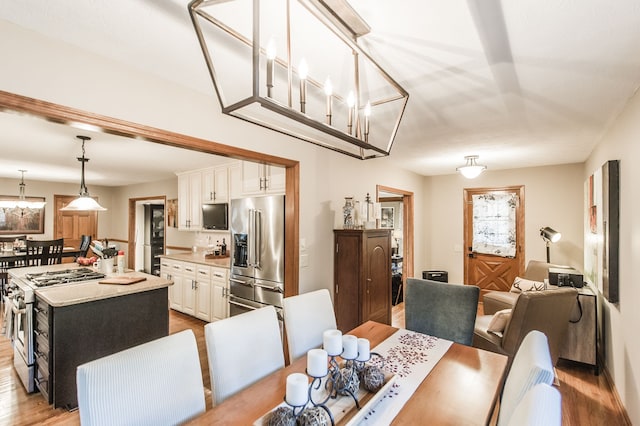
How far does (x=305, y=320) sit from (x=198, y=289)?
286 centimetres

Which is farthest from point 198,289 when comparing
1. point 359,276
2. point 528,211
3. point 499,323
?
point 528,211

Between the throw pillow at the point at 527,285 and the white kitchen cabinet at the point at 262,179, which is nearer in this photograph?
the white kitchen cabinet at the point at 262,179

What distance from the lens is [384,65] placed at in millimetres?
1749

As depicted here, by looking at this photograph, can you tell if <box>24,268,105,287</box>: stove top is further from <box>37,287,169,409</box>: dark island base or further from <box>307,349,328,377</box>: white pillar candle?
<box>307,349,328,377</box>: white pillar candle

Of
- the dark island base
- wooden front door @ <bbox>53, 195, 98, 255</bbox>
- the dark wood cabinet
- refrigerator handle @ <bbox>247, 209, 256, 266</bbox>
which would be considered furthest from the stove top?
wooden front door @ <bbox>53, 195, 98, 255</bbox>

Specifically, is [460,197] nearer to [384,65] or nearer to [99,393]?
[384,65]

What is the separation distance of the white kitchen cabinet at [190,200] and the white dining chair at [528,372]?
15.3 ft

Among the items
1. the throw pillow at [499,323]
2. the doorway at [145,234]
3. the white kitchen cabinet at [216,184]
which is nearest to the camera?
the throw pillow at [499,323]

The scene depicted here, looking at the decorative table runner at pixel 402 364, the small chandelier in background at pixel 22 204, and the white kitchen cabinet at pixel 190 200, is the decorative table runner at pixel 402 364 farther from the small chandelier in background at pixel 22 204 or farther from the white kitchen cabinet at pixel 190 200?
the small chandelier in background at pixel 22 204

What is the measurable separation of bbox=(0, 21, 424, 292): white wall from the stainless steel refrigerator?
375mm

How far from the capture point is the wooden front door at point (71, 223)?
672cm

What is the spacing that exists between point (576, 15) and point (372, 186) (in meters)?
3.00

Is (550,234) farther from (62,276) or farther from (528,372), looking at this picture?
(62,276)

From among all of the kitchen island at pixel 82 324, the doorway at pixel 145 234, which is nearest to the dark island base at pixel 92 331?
the kitchen island at pixel 82 324
